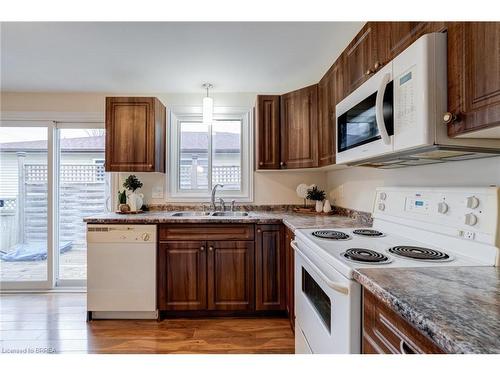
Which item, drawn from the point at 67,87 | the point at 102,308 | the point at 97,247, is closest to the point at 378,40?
the point at 97,247

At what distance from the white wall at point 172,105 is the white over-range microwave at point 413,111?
58.8 inches

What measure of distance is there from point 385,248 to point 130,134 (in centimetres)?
241

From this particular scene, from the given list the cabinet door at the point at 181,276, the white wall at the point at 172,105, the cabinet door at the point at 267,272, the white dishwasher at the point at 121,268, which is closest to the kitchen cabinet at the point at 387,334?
the cabinet door at the point at 267,272

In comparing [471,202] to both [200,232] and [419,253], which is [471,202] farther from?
[200,232]

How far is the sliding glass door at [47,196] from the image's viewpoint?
9.39 ft

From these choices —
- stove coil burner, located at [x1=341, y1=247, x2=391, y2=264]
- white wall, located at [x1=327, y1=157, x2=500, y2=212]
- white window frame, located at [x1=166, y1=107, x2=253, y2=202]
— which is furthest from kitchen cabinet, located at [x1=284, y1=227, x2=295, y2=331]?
white window frame, located at [x1=166, y1=107, x2=253, y2=202]

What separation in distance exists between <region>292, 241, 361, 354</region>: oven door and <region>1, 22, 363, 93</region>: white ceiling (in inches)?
60.8

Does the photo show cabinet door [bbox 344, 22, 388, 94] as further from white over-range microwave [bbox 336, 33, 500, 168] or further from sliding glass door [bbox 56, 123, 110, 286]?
sliding glass door [bbox 56, 123, 110, 286]

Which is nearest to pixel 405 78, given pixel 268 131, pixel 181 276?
pixel 268 131

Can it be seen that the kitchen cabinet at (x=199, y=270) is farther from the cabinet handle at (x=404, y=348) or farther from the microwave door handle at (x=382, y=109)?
the cabinet handle at (x=404, y=348)

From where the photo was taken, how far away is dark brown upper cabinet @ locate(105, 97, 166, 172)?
2461 millimetres

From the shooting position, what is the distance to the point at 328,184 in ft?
9.37

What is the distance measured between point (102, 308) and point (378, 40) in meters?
2.87
